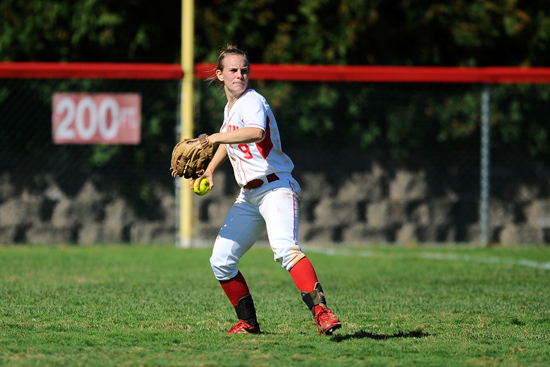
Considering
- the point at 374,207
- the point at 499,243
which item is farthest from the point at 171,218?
the point at 499,243

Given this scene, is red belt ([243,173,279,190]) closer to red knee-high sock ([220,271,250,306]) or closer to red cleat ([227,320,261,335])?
red knee-high sock ([220,271,250,306])

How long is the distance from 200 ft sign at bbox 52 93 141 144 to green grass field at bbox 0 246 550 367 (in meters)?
1.79

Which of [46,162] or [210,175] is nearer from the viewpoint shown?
[210,175]

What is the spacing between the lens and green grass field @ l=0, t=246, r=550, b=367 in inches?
171

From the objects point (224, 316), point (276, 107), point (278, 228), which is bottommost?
point (224, 316)

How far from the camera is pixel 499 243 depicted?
11.9 m

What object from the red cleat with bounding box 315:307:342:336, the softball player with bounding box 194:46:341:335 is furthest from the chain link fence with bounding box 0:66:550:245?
the red cleat with bounding box 315:307:342:336

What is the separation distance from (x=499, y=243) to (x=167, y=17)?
242 inches

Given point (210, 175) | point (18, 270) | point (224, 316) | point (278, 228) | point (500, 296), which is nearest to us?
point (278, 228)

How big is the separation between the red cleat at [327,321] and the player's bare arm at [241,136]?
3.61ft

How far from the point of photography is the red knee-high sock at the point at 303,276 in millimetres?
4801

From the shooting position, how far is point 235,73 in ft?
16.6

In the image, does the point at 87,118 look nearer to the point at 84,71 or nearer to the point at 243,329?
the point at 84,71

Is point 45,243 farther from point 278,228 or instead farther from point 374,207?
point 278,228
